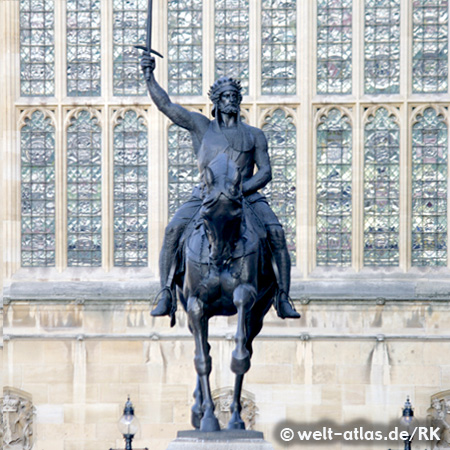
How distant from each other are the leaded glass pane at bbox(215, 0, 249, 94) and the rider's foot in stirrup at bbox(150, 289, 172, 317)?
10.7m

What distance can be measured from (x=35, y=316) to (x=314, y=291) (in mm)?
3689

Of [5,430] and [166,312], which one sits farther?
[5,430]

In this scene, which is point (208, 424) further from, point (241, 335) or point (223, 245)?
point (223, 245)

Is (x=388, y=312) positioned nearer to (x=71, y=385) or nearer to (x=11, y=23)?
(x=71, y=385)

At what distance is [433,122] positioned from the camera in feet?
82.2

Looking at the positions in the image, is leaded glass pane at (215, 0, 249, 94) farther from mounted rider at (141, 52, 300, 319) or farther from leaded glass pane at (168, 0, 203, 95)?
mounted rider at (141, 52, 300, 319)

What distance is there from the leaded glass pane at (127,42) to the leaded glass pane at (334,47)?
2.38m

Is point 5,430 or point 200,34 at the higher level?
point 200,34

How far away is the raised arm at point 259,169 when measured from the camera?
1499 cm

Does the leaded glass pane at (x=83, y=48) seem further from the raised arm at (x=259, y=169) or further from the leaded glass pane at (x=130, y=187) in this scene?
the raised arm at (x=259, y=169)

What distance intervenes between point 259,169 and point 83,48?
10.7 meters

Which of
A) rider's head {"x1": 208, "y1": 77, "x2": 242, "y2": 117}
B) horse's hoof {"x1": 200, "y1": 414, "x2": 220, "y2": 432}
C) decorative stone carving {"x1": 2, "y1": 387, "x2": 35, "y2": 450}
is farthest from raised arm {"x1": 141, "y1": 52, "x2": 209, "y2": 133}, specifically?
decorative stone carving {"x1": 2, "y1": 387, "x2": 35, "y2": 450}

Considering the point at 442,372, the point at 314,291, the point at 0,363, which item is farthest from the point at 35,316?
the point at 442,372

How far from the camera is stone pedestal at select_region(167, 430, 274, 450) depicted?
13820 mm
